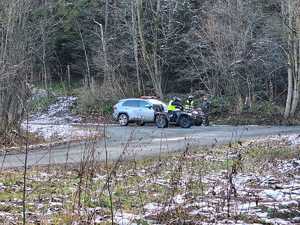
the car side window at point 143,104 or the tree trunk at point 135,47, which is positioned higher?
the tree trunk at point 135,47

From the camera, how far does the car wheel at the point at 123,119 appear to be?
33938 millimetres

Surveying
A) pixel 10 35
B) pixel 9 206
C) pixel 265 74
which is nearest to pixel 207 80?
pixel 265 74

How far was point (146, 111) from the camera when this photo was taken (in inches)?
1302

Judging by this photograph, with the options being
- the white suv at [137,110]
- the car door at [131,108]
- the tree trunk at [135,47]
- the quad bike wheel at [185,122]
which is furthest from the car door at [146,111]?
the tree trunk at [135,47]

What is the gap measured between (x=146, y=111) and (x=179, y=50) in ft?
36.8

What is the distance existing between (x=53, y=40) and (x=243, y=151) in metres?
35.8

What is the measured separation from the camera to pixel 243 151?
16406 mm

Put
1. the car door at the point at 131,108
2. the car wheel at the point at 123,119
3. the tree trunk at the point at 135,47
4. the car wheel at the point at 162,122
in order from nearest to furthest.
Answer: the car wheel at the point at 162,122 < the car door at the point at 131,108 < the car wheel at the point at 123,119 < the tree trunk at the point at 135,47

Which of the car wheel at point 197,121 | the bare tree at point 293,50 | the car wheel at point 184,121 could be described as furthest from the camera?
the car wheel at point 197,121

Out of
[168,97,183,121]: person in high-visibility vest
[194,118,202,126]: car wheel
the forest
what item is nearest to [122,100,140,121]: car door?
[168,97,183,121]: person in high-visibility vest

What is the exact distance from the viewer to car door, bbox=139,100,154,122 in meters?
32.9

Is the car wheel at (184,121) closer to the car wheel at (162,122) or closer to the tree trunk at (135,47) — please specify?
the car wheel at (162,122)

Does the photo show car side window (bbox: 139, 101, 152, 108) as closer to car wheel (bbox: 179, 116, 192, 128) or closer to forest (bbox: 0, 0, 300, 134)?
car wheel (bbox: 179, 116, 192, 128)

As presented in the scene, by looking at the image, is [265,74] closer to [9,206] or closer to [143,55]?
[143,55]
